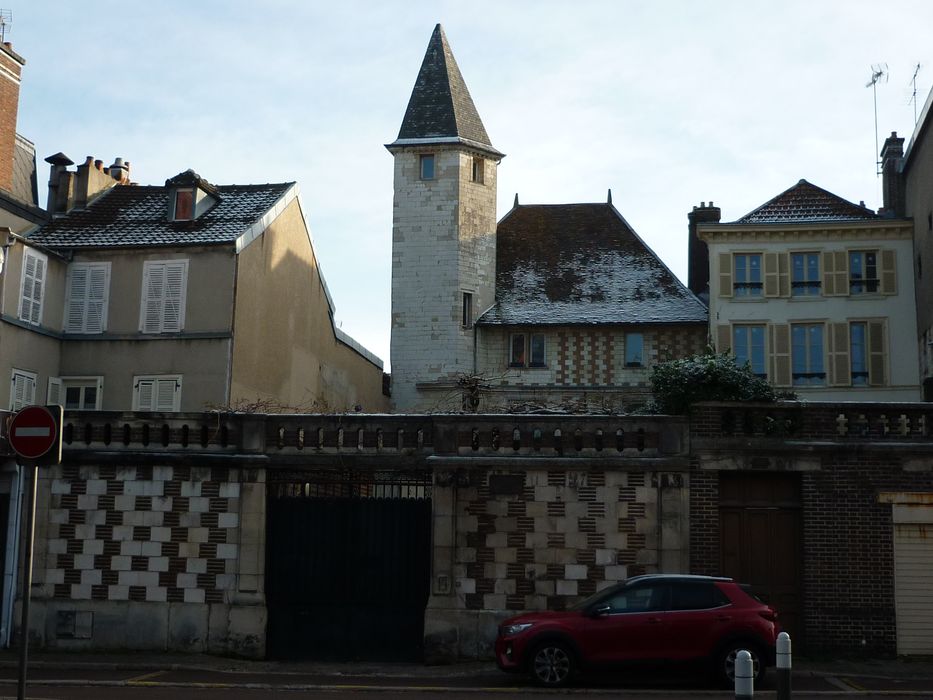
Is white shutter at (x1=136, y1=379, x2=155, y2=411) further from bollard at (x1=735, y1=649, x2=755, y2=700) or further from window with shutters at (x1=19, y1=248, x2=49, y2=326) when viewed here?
bollard at (x1=735, y1=649, x2=755, y2=700)

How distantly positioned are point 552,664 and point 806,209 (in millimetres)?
27425

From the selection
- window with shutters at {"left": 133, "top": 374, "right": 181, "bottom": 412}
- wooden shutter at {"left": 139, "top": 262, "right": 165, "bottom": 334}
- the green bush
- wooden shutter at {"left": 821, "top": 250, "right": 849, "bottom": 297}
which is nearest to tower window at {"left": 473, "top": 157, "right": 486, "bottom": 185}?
wooden shutter at {"left": 821, "top": 250, "right": 849, "bottom": 297}

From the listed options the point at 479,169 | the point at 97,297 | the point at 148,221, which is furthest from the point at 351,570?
the point at 479,169

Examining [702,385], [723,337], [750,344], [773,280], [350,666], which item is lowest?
[350,666]

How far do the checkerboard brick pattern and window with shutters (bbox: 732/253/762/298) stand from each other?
24.5 m

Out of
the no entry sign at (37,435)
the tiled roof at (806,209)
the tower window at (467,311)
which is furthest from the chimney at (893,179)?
the no entry sign at (37,435)

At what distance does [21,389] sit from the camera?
26438mm

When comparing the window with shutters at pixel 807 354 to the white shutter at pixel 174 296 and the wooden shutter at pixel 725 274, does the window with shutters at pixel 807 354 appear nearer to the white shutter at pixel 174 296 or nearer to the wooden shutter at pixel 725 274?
the wooden shutter at pixel 725 274

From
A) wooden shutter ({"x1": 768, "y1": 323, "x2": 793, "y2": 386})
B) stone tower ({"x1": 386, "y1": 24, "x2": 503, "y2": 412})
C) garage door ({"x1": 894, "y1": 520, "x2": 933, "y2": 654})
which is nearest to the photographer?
garage door ({"x1": 894, "y1": 520, "x2": 933, "y2": 654})

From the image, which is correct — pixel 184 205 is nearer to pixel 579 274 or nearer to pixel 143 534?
pixel 143 534

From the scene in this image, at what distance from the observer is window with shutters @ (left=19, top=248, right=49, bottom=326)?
26.4 m

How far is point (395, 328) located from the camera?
42.0 metres

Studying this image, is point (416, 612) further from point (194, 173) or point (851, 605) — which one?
point (194, 173)

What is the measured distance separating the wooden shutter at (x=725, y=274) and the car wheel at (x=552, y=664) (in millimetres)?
25719
